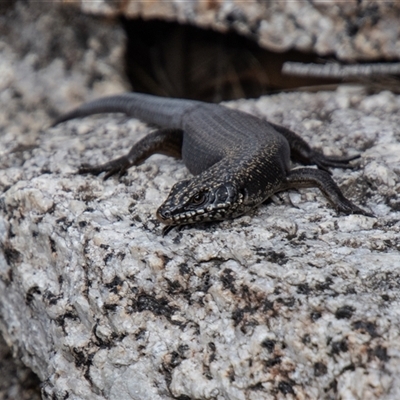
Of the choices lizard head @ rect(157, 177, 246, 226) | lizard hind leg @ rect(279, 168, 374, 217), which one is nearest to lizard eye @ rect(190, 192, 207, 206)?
lizard head @ rect(157, 177, 246, 226)

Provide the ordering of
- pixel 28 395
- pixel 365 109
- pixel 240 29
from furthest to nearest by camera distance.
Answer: pixel 240 29
pixel 365 109
pixel 28 395

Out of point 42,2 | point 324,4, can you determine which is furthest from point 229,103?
point 42,2

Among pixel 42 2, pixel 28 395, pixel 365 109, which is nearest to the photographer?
pixel 28 395

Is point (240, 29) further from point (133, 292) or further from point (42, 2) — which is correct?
point (133, 292)

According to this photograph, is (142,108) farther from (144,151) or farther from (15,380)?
(15,380)

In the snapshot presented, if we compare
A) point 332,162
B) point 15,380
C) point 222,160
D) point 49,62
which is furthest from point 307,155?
point 49,62

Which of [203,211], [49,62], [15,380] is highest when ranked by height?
[49,62]
